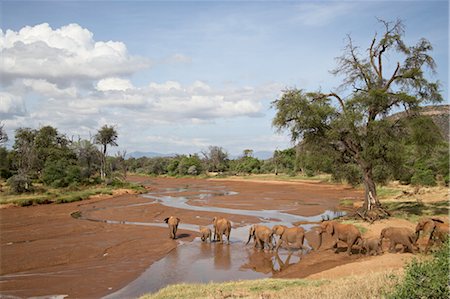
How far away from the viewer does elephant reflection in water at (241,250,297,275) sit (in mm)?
14781

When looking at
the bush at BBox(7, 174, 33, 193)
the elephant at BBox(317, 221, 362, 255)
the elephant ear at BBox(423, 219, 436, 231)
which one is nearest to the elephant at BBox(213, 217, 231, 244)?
the elephant at BBox(317, 221, 362, 255)

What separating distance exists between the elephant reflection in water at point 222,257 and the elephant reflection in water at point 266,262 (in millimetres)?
800

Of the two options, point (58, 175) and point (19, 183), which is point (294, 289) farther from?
point (58, 175)

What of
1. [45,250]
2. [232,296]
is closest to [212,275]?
[232,296]

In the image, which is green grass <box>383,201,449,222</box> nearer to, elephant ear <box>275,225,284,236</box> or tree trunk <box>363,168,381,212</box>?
tree trunk <box>363,168,381,212</box>

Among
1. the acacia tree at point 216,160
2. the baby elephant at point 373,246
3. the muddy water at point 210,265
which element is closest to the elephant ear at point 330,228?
the muddy water at point 210,265

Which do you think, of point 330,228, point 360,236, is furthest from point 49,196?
point 360,236

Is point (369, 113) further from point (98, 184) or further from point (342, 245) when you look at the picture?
point (98, 184)

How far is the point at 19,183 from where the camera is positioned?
1640 inches

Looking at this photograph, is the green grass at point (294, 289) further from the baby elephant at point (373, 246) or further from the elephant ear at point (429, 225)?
the elephant ear at point (429, 225)

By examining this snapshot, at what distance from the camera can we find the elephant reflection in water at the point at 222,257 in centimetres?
1550

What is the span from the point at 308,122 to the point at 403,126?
559 cm

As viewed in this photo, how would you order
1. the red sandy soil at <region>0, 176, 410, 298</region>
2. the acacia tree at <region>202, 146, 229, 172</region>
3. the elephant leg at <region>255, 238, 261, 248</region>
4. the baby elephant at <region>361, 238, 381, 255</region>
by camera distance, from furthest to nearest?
the acacia tree at <region>202, 146, 229, 172</region> → the elephant leg at <region>255, 238, 261, 248</region> → the baby elephant at <region>361, 238, 381, 255</region> → the red sandy soil at <region>0, 176, 410, 298</region>

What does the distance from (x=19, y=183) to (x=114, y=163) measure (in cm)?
6989
